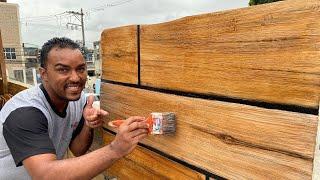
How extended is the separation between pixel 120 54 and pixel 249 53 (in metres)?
0.96

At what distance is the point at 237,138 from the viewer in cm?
114

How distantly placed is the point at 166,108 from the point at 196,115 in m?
0.21

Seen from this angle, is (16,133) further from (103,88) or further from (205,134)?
(205,134)

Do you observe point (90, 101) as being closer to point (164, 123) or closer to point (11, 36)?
point (164, 123)

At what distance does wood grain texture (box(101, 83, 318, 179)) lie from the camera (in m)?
0.94

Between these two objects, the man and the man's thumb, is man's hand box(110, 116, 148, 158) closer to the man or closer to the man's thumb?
the man

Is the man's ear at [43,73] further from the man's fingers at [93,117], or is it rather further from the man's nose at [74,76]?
the man's fingers at [93,117]

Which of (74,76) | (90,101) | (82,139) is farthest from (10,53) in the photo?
(74,76)

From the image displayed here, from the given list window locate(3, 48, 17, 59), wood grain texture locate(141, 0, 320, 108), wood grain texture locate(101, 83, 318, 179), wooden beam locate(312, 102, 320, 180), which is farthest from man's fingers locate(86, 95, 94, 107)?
window locate(3, 48, 17, 59)

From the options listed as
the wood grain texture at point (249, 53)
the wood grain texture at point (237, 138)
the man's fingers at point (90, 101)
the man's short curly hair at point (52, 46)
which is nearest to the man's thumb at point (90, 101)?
the man's fingers at point (90, 101)

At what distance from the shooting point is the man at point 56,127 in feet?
4.85

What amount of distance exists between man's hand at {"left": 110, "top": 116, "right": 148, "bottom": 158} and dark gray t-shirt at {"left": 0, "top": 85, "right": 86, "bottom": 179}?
42cm

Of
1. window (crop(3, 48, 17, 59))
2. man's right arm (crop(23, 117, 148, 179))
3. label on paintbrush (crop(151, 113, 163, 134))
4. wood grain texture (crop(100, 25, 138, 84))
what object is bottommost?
window (crop(3, 48, 17, 59))

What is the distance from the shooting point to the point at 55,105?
7.02 ft
